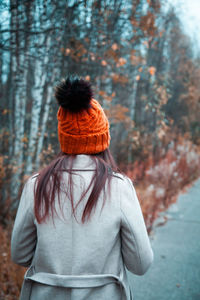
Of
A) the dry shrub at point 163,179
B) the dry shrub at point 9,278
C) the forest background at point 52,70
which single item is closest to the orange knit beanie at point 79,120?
the forest background at point 52,70

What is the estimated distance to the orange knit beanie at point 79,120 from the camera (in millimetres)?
1306

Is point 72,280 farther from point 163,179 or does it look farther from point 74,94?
point 163,179

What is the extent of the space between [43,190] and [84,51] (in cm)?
373

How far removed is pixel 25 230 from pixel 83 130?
0.65 metres

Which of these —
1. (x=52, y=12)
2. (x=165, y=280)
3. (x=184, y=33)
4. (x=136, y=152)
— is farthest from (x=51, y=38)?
(x=184, y=33)

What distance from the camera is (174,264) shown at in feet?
11.6

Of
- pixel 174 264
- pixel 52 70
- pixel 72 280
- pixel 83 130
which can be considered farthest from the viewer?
pixel 52 70

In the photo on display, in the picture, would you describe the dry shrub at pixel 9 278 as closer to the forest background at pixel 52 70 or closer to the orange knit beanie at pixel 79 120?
the forest background at pixel 52 70

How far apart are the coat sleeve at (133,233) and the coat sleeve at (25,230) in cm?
51

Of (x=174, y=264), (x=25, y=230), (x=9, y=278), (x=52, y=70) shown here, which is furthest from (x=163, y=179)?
(x=25, y=230)

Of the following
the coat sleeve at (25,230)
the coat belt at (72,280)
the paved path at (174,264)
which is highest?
the coat sleeve at (25,230)

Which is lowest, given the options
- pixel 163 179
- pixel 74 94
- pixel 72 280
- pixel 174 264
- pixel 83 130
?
pixel 174 264

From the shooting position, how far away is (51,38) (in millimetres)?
3826

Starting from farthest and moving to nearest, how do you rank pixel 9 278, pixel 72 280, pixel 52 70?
pixel 52 70 < pixel 9 278 < pixel 72 280
